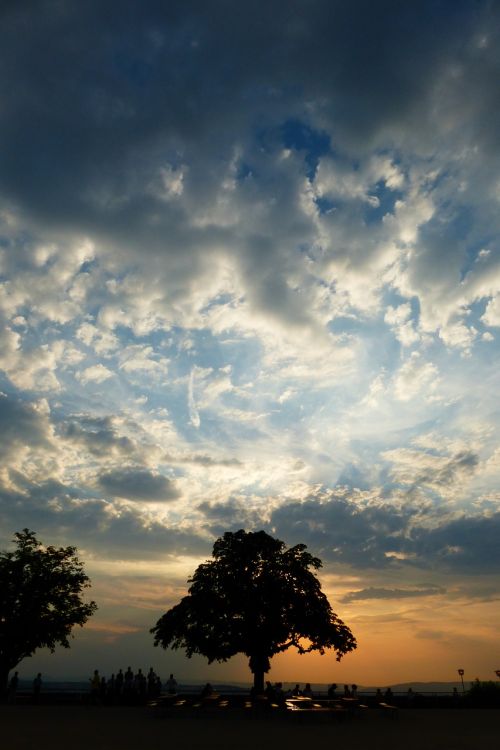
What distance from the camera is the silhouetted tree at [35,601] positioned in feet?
129

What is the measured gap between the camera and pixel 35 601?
40.2 m

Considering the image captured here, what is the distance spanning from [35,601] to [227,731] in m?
24.6

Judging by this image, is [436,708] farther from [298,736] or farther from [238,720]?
[298,736]

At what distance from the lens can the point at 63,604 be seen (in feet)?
135

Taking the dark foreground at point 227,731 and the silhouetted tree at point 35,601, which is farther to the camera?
the silhouetted tree at point 35,601

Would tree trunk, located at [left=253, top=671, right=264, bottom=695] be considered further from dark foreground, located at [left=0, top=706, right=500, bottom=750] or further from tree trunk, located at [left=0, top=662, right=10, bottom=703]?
tree trunk, located at [left=0, top=662, right=10, bottom=703]

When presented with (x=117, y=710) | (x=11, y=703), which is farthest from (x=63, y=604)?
(x=117, y=710)

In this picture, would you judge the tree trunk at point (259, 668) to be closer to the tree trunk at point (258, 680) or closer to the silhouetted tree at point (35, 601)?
the tree trunk at point (258, 680)

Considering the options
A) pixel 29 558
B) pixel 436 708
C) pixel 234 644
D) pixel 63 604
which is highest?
pixel 29 558

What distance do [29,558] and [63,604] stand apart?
4459mm

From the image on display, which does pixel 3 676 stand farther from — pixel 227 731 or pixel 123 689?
A: pixel 227 731

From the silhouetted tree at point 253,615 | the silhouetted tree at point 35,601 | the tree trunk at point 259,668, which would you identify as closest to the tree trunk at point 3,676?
the silhouetted tree at point 35,601

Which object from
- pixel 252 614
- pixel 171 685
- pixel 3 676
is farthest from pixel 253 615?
pixel 3 676

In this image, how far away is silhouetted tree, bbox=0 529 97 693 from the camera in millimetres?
39250
